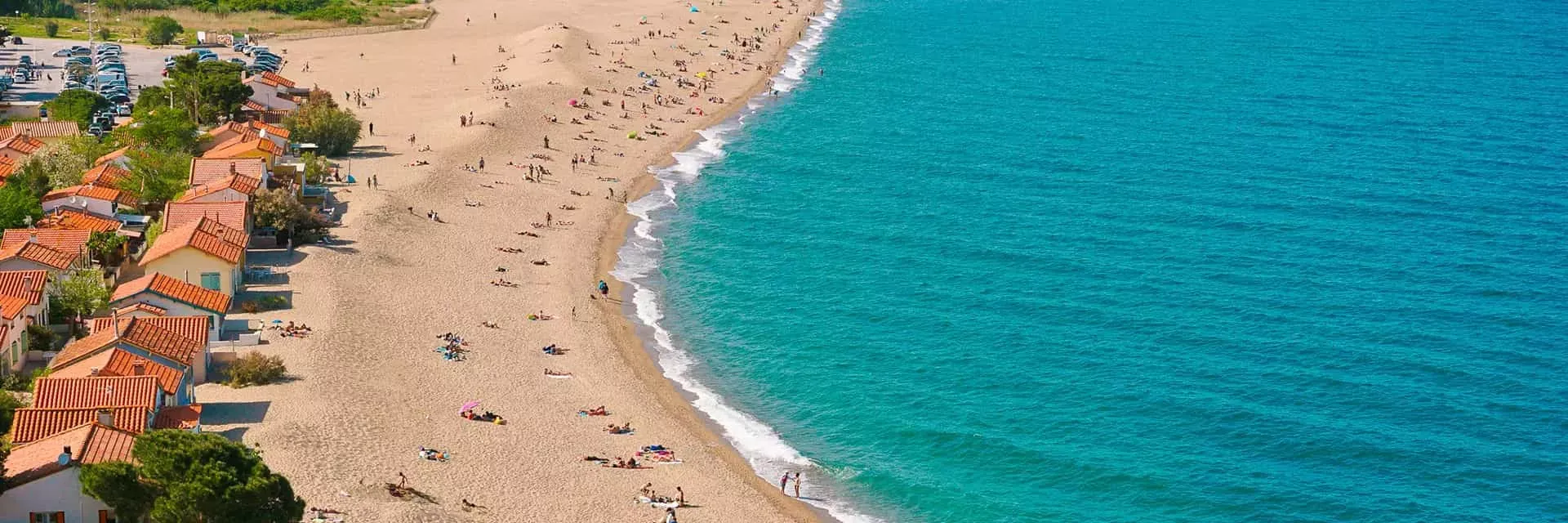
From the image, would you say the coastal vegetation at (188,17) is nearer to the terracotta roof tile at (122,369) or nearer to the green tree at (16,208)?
the green tree at (16,208)

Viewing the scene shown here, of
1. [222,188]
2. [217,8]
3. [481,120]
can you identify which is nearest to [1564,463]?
[222,188]

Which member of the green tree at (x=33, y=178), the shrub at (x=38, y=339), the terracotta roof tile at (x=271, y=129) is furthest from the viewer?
the terracotta roof tile at (x=271, y=129)

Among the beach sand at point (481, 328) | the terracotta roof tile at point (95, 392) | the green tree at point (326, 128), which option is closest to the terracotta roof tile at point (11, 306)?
the terracotta roof tile at point (95, 392)

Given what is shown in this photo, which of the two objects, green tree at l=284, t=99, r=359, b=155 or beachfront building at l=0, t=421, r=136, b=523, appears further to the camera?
green tree at l=284, t=99, r=359, b=155

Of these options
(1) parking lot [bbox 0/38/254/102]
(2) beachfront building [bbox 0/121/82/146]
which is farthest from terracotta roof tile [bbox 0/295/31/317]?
(1) parking lot [bbox 0/38/254/102]

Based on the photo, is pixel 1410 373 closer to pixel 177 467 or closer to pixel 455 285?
pixel 455 285

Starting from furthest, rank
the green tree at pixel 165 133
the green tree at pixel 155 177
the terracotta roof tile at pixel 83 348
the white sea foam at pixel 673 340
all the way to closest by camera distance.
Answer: the green tree at pixel 165 133, the green tree at pixel 155 177, the white sea foam at pixel 673 340, the terracotta roof tile at pixel 83 348

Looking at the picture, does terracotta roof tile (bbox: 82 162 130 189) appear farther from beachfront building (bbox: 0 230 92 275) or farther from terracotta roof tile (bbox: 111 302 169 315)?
terracotta roof tile (bbox: 111 302 169 315)
